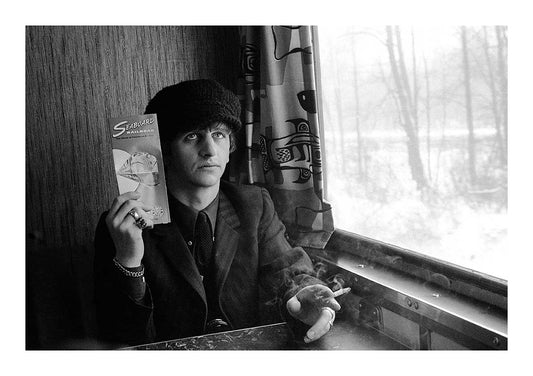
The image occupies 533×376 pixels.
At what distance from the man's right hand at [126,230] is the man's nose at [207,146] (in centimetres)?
20

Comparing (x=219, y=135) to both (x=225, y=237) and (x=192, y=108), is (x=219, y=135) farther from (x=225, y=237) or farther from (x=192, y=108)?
(x=225, y=237)

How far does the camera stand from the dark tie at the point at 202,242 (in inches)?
66.5

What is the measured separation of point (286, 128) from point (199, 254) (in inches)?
15.5

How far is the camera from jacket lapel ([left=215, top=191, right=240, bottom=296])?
170 centimetres

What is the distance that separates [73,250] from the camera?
5.50ft

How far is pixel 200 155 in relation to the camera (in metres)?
1.68

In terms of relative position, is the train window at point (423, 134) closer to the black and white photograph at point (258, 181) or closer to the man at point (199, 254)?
the black and white photograph at point (258, 181)

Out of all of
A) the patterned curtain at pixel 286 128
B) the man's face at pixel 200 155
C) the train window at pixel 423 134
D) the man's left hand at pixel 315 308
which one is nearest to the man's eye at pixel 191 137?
the man's face at pixel 200 155

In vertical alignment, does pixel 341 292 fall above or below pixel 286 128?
below

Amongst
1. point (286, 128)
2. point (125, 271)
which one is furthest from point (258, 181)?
point (125, 271)

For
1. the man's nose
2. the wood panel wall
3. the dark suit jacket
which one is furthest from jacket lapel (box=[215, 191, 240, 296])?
the wood panel wall
